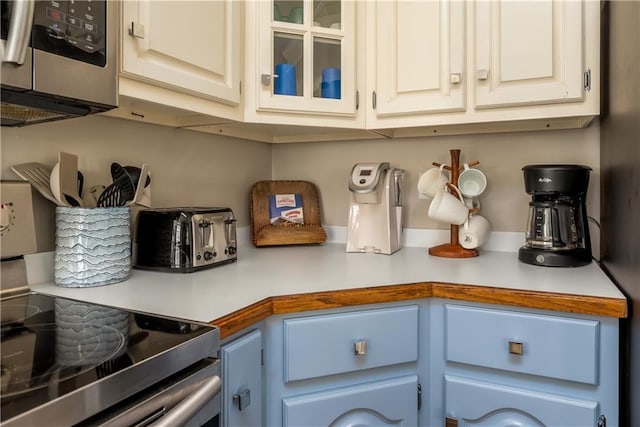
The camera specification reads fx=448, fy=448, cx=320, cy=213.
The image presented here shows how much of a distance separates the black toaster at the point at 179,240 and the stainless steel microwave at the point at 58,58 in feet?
1.26

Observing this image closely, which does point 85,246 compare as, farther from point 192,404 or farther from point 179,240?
point 192,404

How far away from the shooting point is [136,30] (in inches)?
41.0

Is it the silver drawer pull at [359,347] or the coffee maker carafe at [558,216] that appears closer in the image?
the silver drawer pull at [359,347]

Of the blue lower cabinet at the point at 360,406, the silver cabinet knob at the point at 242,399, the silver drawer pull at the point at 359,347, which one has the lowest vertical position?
the blue lower cabinet at the point at 360,406

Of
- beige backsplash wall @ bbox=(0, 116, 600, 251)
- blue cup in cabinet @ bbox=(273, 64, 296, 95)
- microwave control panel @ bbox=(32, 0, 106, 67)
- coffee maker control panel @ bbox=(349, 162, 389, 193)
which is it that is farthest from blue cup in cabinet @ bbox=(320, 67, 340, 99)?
microwave control panel @ bbox=(32, 0, 106, 67)

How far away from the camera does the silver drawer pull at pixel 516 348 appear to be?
105 cm

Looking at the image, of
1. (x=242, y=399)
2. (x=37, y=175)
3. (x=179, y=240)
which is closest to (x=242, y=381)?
(x=242, y=399)

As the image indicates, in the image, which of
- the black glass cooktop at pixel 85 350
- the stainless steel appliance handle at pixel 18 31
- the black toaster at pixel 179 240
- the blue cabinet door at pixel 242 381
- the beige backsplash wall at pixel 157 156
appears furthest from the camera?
the black toaster at pixel 179 240

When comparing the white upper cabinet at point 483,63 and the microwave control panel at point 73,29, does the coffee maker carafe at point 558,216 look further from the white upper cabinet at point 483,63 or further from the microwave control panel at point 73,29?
the microwave control panel at point 73,29

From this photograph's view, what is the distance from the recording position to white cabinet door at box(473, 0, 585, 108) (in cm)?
130

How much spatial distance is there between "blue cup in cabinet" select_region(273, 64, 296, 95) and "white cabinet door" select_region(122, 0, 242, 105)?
0.46 ft

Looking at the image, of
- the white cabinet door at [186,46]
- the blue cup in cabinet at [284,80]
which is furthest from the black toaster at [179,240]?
the blue cup in cabinet at [284,80]

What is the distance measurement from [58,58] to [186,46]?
0.41 meters

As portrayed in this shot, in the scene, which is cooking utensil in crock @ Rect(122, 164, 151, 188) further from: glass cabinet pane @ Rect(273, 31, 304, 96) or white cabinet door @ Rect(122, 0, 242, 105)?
glass cabinet pane @ Rect(273, 31, 304, 96)
